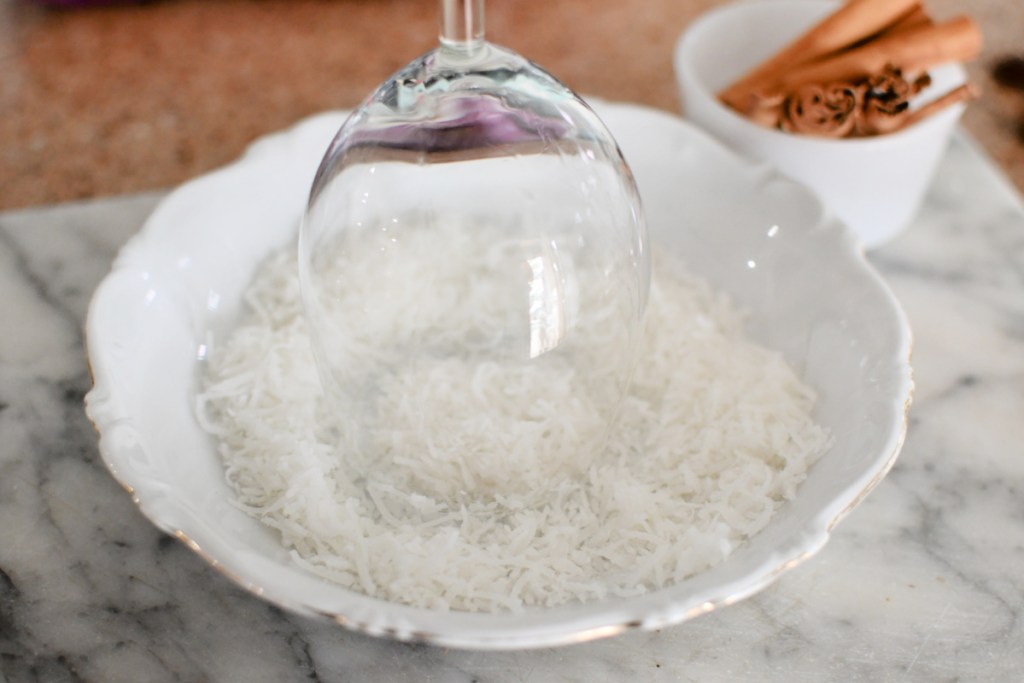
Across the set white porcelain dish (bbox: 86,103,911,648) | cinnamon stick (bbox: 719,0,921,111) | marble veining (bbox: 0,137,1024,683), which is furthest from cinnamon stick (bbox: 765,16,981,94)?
marble veining (bbox: 0,137,1024,683)

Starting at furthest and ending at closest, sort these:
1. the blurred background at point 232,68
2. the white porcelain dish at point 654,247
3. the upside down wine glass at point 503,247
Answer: the blurred background at point 232,68, the upside down wine glass at point 503,247, the white porcelain dish at point 654,247

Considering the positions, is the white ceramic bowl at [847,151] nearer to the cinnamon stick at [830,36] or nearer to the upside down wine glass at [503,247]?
the cinnamon stick at [830,36]

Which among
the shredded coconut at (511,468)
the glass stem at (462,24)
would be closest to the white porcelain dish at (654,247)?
the shredded coconut at (511,468)

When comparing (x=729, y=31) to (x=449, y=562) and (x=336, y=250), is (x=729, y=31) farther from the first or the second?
(x=449, y=562)

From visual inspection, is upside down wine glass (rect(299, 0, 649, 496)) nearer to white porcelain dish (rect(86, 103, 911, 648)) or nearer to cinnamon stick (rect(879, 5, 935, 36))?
white porcelain dish (rect(86, 103, 911, 648))

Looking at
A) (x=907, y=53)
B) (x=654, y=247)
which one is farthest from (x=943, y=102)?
(x=654, y=247)
